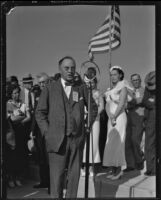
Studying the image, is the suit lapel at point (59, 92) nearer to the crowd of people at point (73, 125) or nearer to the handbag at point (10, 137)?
the crowd of people at point (73, 125)

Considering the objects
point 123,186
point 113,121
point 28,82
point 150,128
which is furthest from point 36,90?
point 123,186

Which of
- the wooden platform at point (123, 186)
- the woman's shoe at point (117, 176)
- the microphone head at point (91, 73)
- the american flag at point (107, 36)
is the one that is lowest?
the wooden platform at point (123, 186)

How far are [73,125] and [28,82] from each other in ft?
2.08

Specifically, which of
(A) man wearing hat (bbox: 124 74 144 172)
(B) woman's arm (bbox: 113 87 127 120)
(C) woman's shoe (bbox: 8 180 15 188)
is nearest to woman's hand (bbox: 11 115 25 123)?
(C) woman's shoe (bbox: 8 180 15 188)

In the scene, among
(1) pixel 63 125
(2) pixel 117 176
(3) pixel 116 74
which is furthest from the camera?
(2) pixel 117 176

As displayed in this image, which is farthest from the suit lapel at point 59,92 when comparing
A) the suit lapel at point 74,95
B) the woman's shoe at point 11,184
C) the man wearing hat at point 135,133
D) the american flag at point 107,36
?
the woman's shoe at point 11,184

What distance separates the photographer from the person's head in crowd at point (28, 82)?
12.6 feet

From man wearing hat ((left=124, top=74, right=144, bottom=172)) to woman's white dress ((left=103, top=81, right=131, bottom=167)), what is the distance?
2.0 inches

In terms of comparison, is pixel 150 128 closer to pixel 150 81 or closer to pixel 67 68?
pixel 150 81

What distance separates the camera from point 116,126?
399 centimetres

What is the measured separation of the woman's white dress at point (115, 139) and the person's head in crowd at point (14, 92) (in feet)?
2.99

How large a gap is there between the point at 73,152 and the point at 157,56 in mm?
1283

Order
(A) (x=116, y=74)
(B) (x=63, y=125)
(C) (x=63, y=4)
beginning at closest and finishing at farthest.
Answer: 1. (B) (x=63, y=125)
2. (C) (x=63, y=4)
3. (A) (x=116, y=74)

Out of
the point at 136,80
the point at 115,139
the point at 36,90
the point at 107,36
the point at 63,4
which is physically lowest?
the point at 115,139
